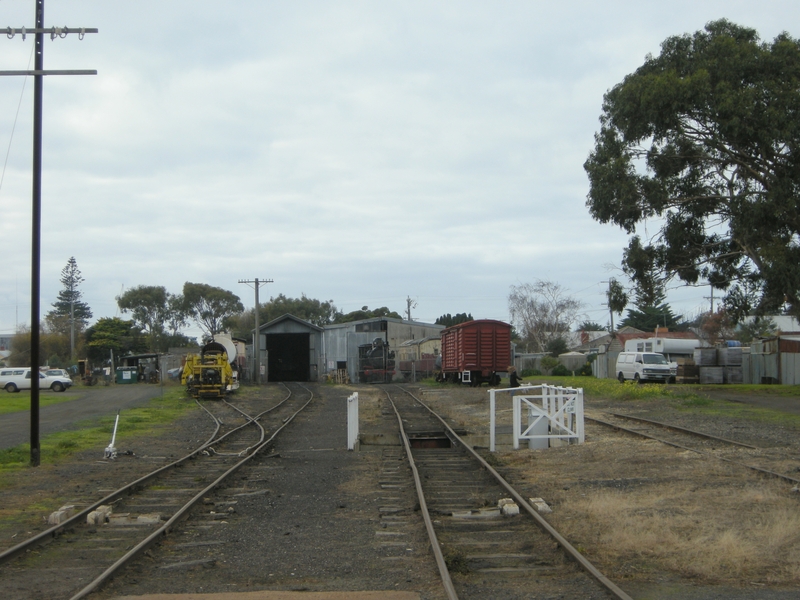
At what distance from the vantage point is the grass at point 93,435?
1375cm

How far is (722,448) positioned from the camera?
13.6 meters

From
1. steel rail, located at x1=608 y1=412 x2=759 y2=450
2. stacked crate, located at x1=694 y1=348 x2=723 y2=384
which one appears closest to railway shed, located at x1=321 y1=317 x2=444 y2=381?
stacked crate, located at x1=694 y1=348 x2=723 y2=384

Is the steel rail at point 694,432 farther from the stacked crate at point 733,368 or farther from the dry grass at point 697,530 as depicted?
the stacked crate at point 733,368

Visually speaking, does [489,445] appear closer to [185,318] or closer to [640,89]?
[640,89]

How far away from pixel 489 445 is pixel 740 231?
18.3m

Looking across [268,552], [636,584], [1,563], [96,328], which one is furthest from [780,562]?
[96,328]

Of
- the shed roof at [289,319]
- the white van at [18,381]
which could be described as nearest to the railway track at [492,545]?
the white van at [18,381]

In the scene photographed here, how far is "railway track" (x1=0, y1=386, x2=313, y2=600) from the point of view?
619cm

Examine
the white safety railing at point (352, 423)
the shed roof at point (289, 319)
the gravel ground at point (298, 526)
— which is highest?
the shed roof at point (289, 319)

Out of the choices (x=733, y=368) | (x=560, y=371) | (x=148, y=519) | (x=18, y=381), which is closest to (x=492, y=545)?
(x=148, y=519)

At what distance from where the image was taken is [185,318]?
107 metres

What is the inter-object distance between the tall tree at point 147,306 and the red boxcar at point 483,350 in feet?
244

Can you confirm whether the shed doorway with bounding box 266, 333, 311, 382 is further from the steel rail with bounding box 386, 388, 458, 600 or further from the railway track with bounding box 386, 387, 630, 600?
the steel rail with bounding box 386, 388, 458, 600

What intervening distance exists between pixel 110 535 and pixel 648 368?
Answer: 1409 inches
